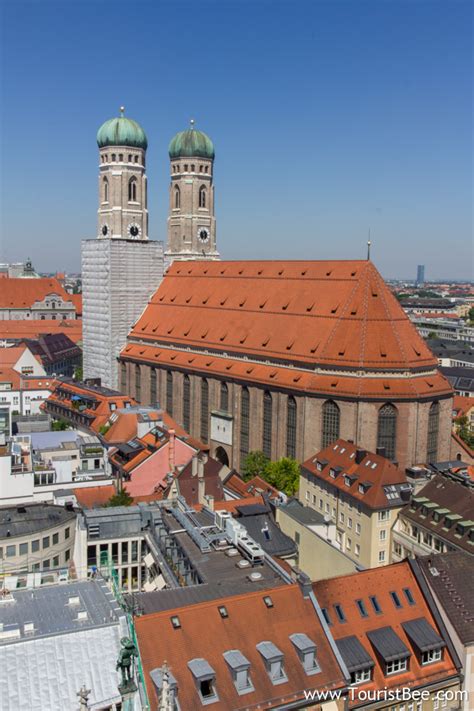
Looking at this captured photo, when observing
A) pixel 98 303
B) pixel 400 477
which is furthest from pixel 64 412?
pixel 400 477

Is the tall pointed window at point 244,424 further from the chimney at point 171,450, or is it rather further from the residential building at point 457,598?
the residential building at point 457,598

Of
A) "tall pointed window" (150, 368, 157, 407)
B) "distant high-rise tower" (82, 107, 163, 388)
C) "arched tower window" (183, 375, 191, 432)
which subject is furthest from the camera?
"distant high-rise tower" (82, 107, 163, 388)

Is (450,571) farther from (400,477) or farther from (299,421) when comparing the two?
(299,421)

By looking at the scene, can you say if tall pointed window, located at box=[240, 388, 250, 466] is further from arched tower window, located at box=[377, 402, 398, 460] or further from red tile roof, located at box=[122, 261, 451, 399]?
arched tower window, located at box=[377, 402, 398, 460]

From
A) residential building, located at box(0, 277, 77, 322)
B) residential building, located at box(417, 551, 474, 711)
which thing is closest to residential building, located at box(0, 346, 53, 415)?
residential building, located at box(417, 551, 474, 711)

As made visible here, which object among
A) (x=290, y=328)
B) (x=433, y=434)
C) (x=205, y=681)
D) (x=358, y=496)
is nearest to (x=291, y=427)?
(x=290, y=328)

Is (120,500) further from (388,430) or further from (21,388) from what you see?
(21,388)

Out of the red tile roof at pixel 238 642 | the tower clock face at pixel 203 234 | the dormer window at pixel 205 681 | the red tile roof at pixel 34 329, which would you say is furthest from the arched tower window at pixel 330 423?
the red tile roof at pixel 34 329
